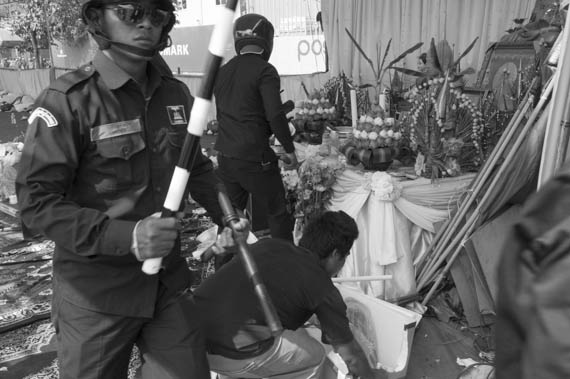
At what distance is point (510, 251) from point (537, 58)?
3.19 meters

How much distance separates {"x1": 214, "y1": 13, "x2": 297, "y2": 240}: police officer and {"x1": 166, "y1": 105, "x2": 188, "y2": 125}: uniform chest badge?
1795mm

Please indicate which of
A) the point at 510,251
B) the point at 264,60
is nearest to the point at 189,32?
the point at 264,60

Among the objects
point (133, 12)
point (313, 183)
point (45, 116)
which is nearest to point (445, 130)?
point (313, 183)

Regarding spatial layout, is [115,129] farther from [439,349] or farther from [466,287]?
[466,287]

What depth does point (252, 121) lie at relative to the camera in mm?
3877

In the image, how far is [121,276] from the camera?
1.79 meters

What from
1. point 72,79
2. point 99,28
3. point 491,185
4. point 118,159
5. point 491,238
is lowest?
point 491,238

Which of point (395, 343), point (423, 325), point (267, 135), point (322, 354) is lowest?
point (423, 325)

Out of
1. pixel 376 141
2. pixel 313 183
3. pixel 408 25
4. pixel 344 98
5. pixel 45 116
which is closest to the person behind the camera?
pixel 45 116

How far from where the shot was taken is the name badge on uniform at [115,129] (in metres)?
1.71

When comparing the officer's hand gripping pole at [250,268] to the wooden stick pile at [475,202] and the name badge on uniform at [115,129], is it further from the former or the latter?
the wooden stick pile at [475,202]

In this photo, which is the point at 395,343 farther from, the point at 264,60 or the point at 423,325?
the point at 264,60

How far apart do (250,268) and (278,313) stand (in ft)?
1.89

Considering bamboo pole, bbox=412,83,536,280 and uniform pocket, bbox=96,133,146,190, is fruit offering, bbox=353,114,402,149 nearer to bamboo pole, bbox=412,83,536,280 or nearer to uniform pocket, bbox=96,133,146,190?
bamboo pole, bbox=412,83,536,280
